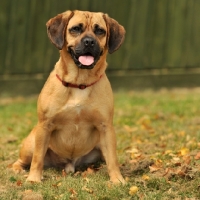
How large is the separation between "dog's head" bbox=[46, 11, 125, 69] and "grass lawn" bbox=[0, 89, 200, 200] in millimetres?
1059

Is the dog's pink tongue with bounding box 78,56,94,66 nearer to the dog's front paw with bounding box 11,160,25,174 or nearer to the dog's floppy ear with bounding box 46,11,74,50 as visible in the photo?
the dog's floppy ear with bounding box 46,11,74,50

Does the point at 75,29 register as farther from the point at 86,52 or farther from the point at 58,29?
→ the point at 86,52

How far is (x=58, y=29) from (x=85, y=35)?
0.28m

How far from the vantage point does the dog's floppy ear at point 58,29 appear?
16.6 feet

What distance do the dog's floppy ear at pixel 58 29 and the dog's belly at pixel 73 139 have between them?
74cm

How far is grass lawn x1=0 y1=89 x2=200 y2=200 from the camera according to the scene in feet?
14.8

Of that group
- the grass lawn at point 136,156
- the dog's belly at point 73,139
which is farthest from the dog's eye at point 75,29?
the grass lawn at point 136,156

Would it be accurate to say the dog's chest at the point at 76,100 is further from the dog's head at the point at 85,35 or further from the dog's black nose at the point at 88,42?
the dog's black nose at the point at 88,42

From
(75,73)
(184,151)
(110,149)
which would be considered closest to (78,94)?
(75,73)

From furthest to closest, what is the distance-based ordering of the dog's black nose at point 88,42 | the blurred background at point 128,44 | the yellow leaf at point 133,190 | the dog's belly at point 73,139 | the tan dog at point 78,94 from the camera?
1. the blurred background at point 128,44
2. the dog's belly at point 73,139
3. the tan dog at point 78,94
4. the dog's black nose at point 88,42
5. the yellow leaf at point 133,190

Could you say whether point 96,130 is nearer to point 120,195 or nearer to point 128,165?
point 128,165

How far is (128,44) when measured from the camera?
1105 centimetres

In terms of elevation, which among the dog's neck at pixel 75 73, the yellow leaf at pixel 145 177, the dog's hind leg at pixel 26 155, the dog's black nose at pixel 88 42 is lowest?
the dog's hind leg at pixel 26 155

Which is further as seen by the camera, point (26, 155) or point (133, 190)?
point (26, 155)
